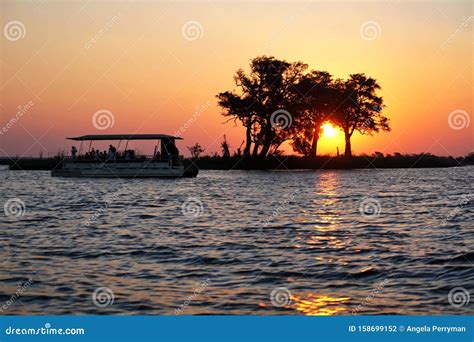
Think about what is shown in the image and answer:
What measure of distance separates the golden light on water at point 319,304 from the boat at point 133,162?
51.8 m

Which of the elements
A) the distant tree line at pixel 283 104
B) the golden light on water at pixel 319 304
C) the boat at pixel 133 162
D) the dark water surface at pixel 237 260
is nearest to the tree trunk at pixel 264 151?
the distant tree line at pixel 283 104

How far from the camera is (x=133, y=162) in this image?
6450 centimetres

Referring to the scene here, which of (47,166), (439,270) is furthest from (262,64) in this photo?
(439,270)

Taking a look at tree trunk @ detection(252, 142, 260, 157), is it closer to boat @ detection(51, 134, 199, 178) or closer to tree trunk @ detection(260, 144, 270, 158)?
tree trunk @ detection(260, 144, 270, 158)

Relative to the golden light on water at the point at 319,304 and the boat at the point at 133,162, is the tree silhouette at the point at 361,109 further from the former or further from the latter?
the golden light on water at the point at 319,304

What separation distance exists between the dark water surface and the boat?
33208 mm

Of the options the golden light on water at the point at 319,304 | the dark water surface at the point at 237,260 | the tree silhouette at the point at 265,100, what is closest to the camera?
the golden light on water at the point at 319,304

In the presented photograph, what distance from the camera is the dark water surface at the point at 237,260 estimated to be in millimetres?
11883

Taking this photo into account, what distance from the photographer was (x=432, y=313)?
11117 mm

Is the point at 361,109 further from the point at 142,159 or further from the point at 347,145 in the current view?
the point at 142,159

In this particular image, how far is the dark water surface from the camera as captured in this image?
11883 mm

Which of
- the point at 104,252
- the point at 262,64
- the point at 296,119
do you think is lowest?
the point at 104,252

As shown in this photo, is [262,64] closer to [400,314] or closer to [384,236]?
[384,236]

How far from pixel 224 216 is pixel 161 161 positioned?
38152 millimetres
